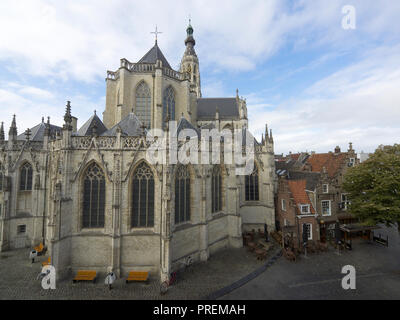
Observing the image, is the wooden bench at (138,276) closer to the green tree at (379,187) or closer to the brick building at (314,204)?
the brick building at (314,204)

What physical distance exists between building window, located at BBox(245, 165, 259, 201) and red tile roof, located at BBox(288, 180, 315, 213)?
12.9 ft

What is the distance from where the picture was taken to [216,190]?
60.9 feet

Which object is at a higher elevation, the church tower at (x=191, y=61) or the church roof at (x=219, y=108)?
the church tower at (x=191, y=61)

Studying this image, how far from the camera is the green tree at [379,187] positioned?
48.3 ft

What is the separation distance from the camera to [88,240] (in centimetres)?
1351

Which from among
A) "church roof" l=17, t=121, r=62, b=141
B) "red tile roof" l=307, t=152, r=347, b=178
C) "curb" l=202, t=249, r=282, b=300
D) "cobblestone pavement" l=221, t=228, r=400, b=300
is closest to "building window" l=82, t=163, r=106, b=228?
"curb" l=202, t=249, r=282, b=300

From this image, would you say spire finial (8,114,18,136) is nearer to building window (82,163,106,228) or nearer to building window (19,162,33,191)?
building window (19,162,33,191)

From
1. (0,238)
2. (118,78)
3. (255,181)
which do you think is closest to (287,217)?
(255,181)

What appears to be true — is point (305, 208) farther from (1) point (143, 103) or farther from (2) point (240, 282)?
(1) point (143, 103)

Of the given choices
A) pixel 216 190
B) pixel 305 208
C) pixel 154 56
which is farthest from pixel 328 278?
pixel 154 56

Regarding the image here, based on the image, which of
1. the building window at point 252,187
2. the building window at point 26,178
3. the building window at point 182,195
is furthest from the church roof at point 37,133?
the building window at point 252,187

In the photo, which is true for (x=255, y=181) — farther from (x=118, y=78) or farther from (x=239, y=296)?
(x=118, y=78)

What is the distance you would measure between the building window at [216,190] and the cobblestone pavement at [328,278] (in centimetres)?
682

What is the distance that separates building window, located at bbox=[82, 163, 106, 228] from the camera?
13.8 meters
